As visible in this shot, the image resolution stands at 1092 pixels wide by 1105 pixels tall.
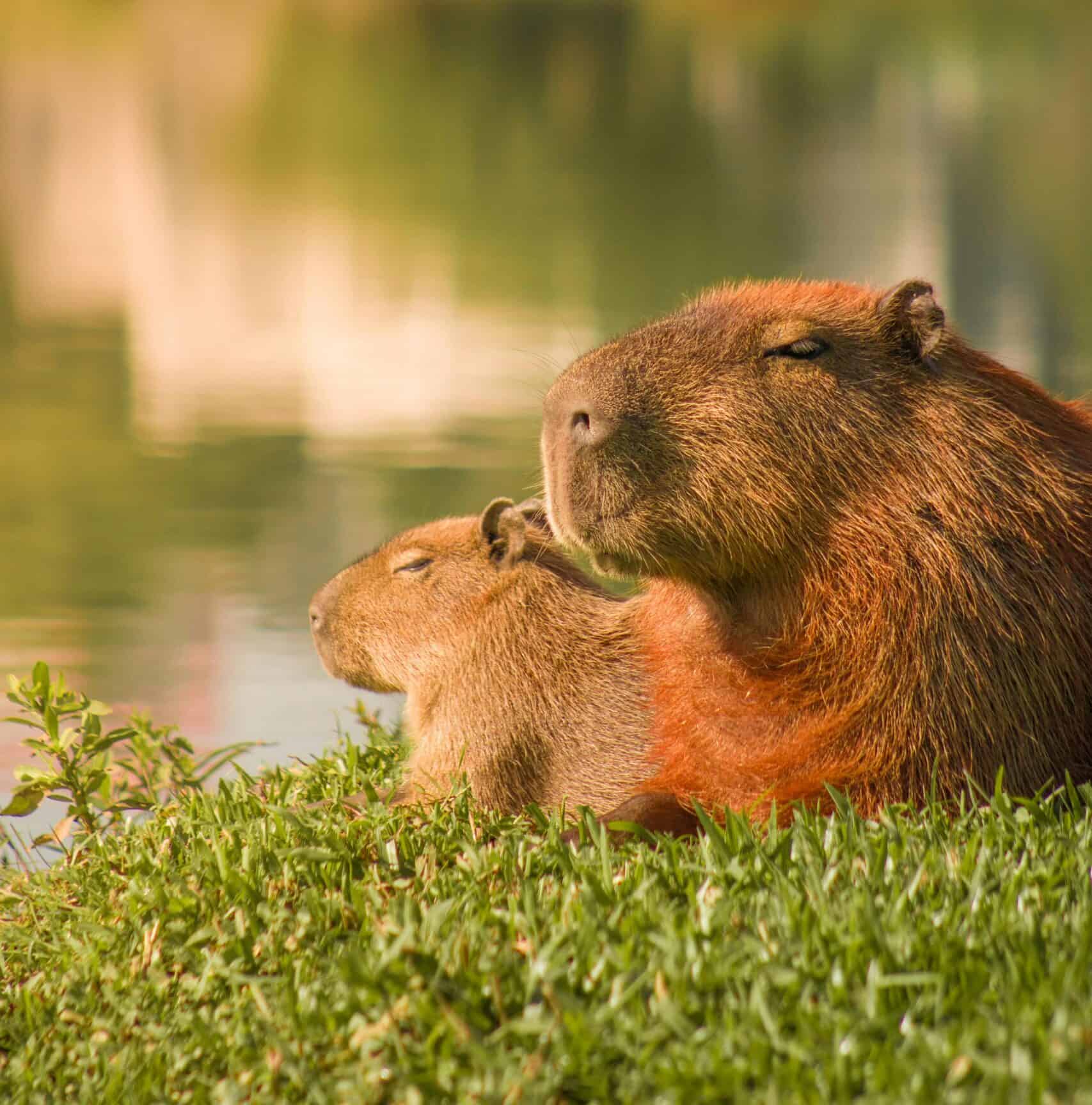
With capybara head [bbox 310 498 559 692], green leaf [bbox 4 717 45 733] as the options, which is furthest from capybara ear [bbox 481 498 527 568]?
green leaf [bbox 4 717 45 733]

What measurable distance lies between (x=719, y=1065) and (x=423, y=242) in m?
17.5

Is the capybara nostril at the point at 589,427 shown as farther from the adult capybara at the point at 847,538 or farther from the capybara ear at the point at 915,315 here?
A: the capybara ear at the point at 915,315

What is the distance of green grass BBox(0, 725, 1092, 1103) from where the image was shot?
2.52 metres

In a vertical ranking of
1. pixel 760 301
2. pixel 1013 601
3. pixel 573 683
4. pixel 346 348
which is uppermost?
pixel 760 301

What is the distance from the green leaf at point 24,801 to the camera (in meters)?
4.28

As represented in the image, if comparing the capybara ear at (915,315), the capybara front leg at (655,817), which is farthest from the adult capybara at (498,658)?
the capybara ear at (915,315)

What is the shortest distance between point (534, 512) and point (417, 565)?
13.3 inches

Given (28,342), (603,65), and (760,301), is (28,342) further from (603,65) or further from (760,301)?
(603,65)

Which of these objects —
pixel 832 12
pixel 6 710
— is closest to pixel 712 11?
pixel 832 12

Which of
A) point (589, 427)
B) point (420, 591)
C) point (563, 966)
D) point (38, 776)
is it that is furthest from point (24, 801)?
point (563, 966)

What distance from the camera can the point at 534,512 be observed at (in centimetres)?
442

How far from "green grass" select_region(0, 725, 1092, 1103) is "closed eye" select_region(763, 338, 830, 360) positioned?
2.92 ft

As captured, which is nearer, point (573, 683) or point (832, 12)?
point (573, 683)

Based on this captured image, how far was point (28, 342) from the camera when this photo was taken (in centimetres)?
1453
